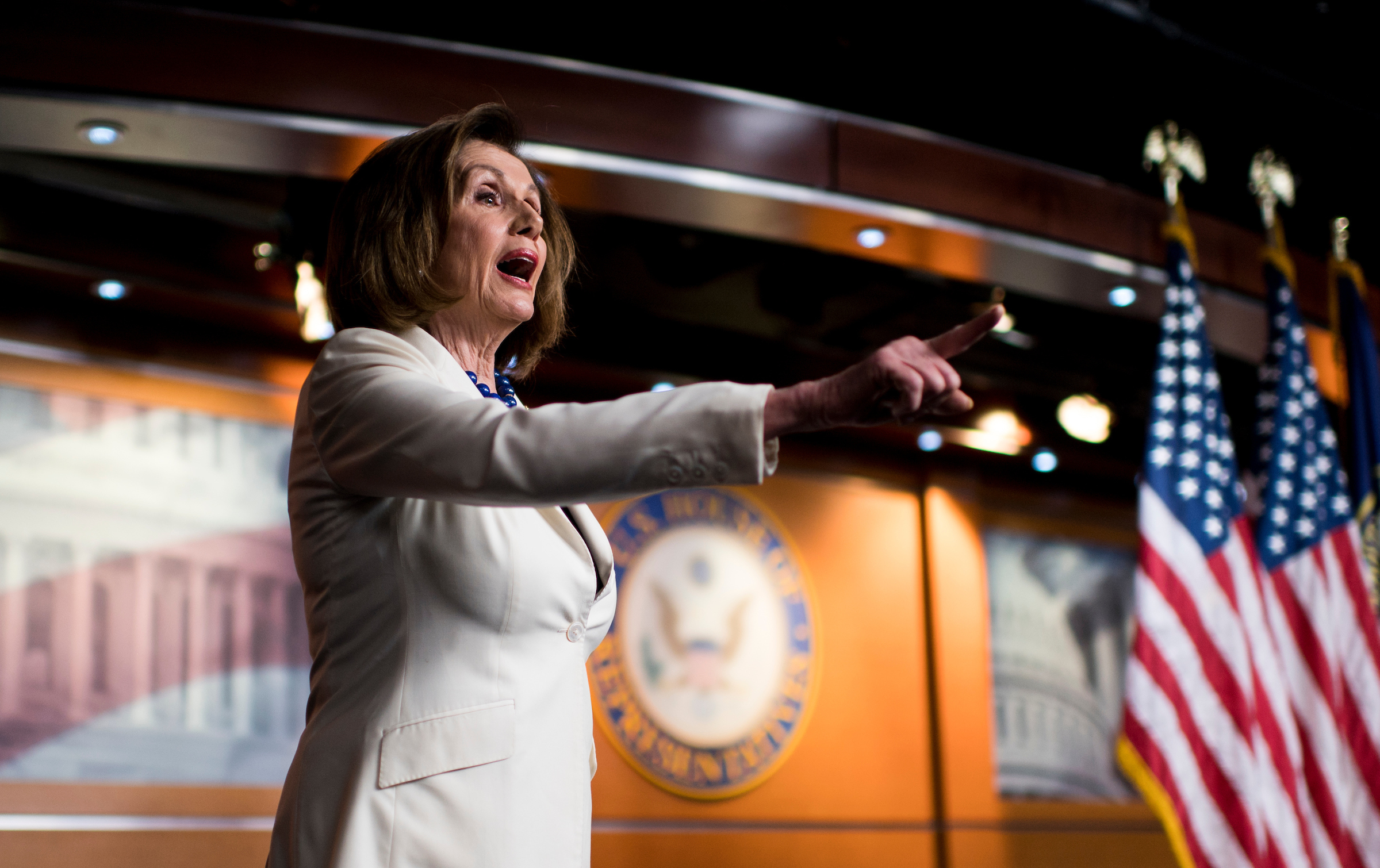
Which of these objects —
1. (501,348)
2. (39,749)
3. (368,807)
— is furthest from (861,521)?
(368,807)

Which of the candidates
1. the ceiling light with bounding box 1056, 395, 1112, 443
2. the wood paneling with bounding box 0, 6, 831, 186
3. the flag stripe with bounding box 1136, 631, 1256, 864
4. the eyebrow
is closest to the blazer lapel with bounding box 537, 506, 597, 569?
the eyebrow

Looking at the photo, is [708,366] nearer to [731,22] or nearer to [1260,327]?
[731,22]

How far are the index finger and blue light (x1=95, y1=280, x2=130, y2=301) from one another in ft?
12.8

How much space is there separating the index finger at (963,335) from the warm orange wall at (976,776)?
5180 millimetres

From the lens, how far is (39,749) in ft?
12.6

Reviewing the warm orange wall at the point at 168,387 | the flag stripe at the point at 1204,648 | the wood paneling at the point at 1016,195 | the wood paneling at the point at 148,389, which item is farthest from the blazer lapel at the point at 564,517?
the wood paneling at the point at 148,389

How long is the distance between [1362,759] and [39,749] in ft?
14.4

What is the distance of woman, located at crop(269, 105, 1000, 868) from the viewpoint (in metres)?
0.85

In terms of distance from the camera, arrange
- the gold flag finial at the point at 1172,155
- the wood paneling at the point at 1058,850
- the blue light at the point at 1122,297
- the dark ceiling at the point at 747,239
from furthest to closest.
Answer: the wood paneling at the point at 1058,850 → the blue light at the point at 1122,297 → the gold flag finial at the point at 1172,155 → the dark ceiling at the point at 747,239

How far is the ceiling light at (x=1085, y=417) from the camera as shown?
19.5 ft

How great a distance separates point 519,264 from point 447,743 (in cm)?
59

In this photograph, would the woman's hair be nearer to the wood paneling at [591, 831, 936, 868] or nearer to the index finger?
the index finger

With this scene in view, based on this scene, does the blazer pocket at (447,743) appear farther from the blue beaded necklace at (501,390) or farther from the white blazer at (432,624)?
the blue beaded necklace at (501,390)

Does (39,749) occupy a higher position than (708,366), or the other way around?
(708,366)
